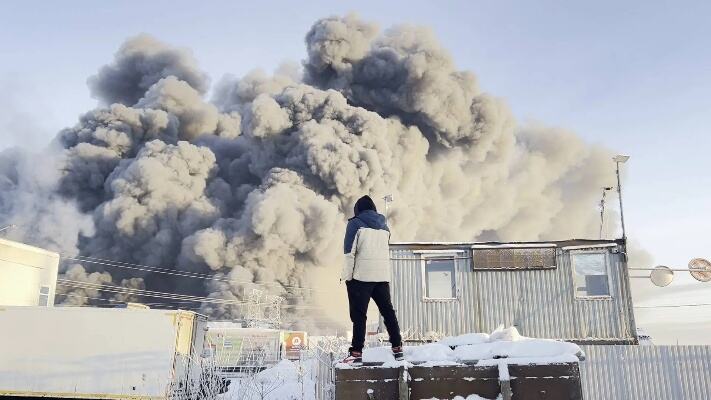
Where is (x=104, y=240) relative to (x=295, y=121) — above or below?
below

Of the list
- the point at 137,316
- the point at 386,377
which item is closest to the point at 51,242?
the point at 137,316

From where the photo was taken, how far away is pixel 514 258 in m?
17.9

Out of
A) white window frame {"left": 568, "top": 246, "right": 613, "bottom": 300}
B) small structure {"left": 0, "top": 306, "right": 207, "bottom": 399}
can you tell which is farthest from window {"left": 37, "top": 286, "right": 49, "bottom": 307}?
white window frame {"left": 568, "top": 246, "right": 613, "bottom": 300}

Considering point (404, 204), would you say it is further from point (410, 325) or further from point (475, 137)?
point (410, 325)

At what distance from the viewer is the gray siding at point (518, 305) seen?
1716cm

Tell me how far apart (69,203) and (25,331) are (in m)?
44.5

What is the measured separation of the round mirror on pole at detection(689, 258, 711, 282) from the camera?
18.5 meters

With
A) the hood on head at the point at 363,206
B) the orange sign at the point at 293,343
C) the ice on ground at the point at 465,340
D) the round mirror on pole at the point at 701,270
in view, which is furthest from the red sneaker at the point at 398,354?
the orange sign at the point at 293,343

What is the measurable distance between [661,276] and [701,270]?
1323 millimetres

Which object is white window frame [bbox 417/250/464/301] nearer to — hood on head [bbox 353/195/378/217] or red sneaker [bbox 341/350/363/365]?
hood on head [bbox 353/195/378/217]

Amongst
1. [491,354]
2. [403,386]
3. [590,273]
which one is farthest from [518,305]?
[403,386]

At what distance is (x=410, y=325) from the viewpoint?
1753 centimetres

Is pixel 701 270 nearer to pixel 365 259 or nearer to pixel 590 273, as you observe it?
pixel 590 273

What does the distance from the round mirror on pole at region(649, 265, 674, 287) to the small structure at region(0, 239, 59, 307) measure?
65.6 ft
